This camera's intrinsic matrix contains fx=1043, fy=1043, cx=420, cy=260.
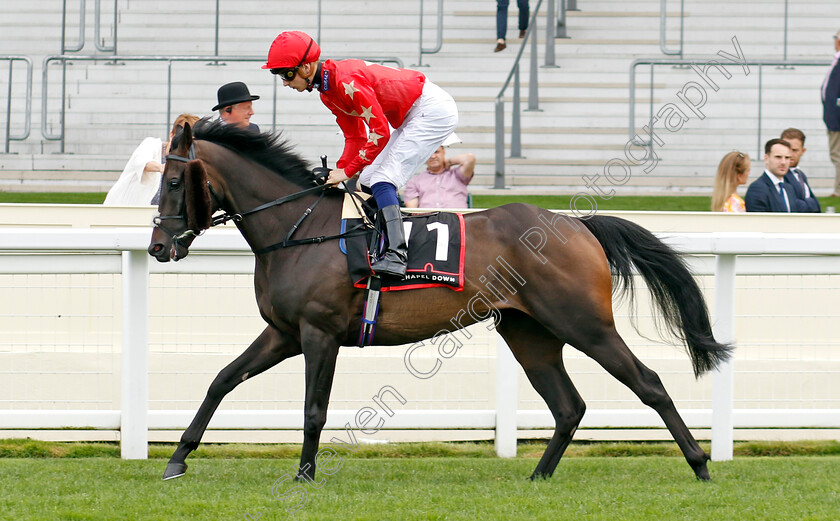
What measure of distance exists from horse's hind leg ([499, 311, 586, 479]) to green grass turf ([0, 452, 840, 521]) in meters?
0.27

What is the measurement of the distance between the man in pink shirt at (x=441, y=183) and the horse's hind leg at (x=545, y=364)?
249 cm

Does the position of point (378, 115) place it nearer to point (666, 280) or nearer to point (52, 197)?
point (666, 280)

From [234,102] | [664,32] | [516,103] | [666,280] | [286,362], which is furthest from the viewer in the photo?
A: [664,32]

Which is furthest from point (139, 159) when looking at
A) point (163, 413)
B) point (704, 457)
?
point (704, 457)

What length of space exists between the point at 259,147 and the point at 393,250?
0.75 metres

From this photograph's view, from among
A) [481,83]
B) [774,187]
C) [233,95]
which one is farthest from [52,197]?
[774,187]

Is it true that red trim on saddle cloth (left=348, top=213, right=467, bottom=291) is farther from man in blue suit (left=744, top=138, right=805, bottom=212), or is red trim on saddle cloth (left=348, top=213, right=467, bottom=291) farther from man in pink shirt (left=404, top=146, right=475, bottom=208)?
man in blue suit (left=744, top=138, right=805, bottom=212)

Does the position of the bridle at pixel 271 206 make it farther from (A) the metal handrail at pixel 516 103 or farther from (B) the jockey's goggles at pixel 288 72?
(A) the metal handrail at pixel 516 103

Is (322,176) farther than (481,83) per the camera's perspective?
No

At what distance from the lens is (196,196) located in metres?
4.07

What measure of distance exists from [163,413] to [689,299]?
7.75 ft

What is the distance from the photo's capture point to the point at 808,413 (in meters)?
4.82

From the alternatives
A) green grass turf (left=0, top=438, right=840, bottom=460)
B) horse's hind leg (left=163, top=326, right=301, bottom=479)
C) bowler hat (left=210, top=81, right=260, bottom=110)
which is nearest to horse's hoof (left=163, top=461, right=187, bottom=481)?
horse's hind leg (left=163, top=326, right=301, bottom=479)

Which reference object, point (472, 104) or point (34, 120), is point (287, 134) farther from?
point (34, 120)
